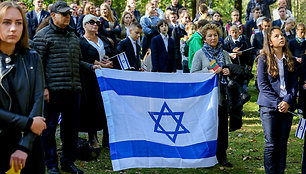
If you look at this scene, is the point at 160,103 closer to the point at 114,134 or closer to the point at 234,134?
the point at 114,134

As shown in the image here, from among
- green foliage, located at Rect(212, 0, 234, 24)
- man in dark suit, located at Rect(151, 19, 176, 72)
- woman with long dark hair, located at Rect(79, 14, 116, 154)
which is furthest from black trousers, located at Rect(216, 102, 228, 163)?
green foliage, located at Rect(212, 0, 234, 24)

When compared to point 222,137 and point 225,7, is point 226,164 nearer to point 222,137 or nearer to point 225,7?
point 222,137

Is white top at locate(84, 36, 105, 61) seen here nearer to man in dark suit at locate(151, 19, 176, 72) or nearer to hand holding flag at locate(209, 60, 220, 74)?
hand holding flag at locate(209, 60, 220, 74)

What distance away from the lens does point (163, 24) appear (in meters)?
10.6

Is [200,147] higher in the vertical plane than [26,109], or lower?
lower

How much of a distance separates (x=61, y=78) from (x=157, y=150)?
5.74ft

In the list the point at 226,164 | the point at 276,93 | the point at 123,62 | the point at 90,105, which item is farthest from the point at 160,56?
the point at 276,93

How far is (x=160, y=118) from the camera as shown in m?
6.49

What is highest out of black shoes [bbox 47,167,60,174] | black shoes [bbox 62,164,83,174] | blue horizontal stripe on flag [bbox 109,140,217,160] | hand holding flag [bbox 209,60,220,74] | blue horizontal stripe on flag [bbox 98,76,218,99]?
hand holding flag [bbox 209,60,220,74]

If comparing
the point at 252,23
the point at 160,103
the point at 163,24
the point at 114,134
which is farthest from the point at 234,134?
the point at 252,23

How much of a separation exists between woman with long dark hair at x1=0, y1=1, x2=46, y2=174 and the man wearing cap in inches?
104

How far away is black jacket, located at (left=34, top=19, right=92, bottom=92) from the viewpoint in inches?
251

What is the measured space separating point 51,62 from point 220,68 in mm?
2654

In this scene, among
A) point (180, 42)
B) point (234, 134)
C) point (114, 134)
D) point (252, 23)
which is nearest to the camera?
point (114, 134)
